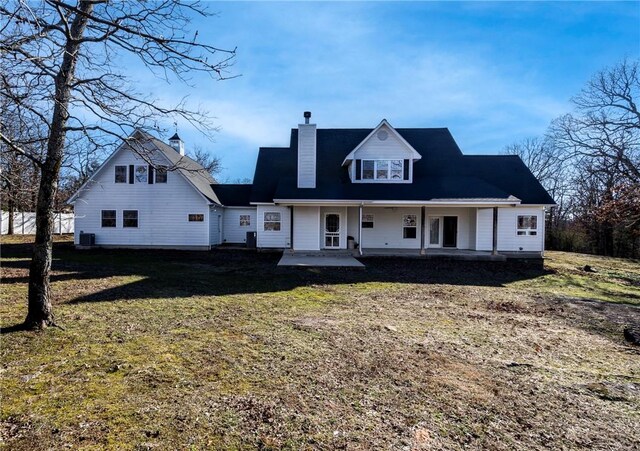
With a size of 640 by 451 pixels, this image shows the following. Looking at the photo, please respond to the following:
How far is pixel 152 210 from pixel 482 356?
1890 centimetres

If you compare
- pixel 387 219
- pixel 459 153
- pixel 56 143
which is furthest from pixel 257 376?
pixel 459 153

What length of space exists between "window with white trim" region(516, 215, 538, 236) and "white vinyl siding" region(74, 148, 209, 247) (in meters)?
17.4

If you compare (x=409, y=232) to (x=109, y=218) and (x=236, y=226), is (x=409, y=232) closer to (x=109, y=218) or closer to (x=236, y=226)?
(x=236, y=226)

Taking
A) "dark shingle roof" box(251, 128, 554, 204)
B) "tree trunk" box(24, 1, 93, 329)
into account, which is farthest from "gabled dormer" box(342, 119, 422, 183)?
"tree trunk" box(24, 1, 93, 329)

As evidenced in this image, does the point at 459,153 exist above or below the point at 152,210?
above

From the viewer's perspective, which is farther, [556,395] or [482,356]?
[482,356]

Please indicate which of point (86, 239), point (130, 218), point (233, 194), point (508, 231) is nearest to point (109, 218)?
point (130, 218)

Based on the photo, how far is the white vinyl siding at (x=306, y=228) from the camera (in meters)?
17.1

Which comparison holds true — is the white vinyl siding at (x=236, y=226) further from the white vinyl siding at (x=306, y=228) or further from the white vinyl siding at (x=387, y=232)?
the white vinyl siding at (x=387, y=232)

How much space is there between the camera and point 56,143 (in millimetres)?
4852

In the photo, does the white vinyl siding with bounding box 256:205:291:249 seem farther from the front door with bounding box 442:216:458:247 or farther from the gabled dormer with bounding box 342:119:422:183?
the front door with bounding box 442:216:458:247

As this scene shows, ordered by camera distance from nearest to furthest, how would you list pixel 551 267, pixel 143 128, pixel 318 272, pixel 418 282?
pixel 143 128
pixel 418 282
pixel 318 272
pixel 551 267

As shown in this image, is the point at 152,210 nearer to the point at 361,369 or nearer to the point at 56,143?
the point at 56,143

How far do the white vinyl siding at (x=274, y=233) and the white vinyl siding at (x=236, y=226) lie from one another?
3730 mm
